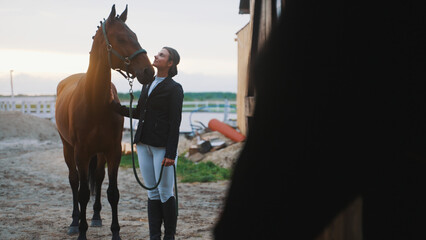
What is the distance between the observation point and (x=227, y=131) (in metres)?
11.6

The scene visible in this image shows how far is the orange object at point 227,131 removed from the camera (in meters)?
11.1

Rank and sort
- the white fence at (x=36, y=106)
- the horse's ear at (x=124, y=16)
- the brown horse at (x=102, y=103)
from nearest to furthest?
the brown horse at (x=102, y=103), the horse's ear at (x=124, y=16), the white fence at (x=36, y=106)

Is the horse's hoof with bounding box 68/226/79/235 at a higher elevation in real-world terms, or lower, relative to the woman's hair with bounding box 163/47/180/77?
lower

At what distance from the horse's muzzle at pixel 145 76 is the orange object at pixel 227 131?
7.17 metres

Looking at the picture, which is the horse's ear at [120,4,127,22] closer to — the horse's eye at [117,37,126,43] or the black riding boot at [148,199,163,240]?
the horse's eye at [117,37,126,43]

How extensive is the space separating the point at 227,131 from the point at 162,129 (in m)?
8.01

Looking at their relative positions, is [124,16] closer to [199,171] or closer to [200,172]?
[200,172]

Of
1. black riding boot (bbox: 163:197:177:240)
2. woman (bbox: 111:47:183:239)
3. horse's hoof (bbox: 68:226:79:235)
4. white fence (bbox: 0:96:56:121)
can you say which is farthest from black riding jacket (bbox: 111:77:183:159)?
white fence (bbox: 0:96:56:121)

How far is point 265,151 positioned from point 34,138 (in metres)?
16.9

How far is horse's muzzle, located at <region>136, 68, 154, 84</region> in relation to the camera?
3.75 metres

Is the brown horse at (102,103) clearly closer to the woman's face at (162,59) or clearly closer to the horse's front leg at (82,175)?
the horse's front leg at (82,175)

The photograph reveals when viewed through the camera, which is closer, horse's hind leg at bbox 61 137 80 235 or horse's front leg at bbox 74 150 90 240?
horse's front leg at bbox 74 150 90 240

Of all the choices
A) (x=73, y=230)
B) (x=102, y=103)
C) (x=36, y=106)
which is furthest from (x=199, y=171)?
(x=36, y=106)

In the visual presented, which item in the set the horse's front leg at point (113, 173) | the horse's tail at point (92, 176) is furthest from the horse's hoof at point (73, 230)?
the horse's tail at point (92, 176)
